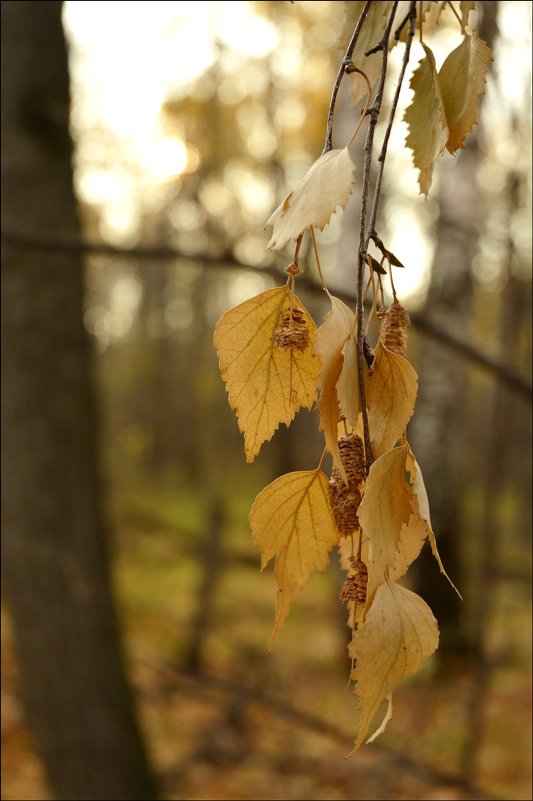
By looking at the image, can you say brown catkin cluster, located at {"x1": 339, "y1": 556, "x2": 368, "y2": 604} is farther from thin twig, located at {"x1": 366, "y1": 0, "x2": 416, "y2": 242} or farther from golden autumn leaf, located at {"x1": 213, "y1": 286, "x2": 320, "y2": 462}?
thin twig, located at {"x1": 366, "y1": 0, "x2": 416, "y2": 242}

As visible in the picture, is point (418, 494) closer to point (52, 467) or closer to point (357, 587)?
point (357, 587)

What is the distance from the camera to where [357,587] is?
21.6 inches

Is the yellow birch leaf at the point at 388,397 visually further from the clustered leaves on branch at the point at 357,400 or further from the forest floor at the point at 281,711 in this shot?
the forest floor at the point at 281,711

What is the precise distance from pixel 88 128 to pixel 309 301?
15.4 ft

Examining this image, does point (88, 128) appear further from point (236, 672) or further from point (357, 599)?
point (357, 599)

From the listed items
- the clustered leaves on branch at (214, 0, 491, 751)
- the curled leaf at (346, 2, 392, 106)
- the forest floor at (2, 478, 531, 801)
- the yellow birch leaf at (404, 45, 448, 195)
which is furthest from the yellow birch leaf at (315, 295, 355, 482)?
the forest floor at (2, 478, 531, 801)

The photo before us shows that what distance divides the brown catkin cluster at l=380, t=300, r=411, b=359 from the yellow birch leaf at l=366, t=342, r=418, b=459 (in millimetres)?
36

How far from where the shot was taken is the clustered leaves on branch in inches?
20.2

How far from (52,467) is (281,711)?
179 centimetres

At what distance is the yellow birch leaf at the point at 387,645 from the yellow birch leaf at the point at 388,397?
4.2 inches

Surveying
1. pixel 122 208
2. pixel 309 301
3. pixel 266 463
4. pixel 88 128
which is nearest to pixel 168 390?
pixel 266 463

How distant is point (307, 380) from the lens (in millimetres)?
600

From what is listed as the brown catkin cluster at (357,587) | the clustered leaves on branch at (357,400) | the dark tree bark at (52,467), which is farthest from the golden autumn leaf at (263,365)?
the dark tree bark at (52,467)

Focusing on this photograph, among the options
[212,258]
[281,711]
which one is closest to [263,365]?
[212,258]
